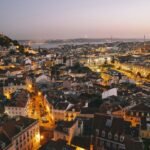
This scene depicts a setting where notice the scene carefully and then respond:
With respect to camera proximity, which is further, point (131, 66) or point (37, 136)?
point (131, 66)

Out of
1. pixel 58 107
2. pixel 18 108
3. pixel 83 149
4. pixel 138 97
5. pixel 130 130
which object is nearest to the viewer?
pixel 83 149

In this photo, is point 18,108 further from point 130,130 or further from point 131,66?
point 131,66

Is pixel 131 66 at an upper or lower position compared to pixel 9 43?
lower

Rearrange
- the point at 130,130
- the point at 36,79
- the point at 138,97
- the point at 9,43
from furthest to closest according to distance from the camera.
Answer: the point at 9,43 → the point at 36,79 → the point at 138,97 → the point at 130,130

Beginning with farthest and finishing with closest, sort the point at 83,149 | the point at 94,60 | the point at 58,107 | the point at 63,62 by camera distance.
Answer: the point at 94,60 → the point at 63,62 → the point at 58,107 → the point at 83,149

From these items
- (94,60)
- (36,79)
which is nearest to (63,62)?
(94,60)

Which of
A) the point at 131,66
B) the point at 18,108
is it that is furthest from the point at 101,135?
the point at 131,66

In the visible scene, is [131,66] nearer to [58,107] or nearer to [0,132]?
[58,107]

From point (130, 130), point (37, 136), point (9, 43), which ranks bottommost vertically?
point (37, 136)

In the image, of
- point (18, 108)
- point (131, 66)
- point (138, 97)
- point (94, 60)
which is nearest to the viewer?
point (18, 108)
